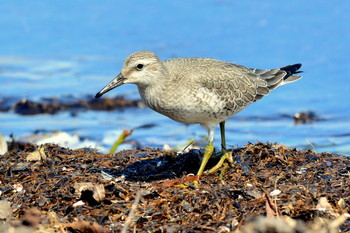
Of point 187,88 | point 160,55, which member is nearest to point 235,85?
point 187,88

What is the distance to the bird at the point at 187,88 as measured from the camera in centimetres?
750

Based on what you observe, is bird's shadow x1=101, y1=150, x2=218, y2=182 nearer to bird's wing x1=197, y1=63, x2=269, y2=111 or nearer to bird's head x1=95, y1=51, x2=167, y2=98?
bird's wing x1=197, y1=63, x2=269, y2=111

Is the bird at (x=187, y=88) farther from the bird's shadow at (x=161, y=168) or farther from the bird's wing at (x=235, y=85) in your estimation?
the bird's shadow at (x=161, y=168)

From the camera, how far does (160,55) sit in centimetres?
1400

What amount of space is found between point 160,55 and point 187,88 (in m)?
6.53

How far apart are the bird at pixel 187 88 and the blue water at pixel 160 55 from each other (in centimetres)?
310

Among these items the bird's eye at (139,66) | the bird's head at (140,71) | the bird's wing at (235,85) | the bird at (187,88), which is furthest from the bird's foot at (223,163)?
the bird's eye at (139,66)

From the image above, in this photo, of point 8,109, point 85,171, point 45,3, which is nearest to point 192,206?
point 85,171

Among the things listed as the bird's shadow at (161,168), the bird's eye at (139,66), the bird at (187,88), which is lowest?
the bird's shadow at (161,168)

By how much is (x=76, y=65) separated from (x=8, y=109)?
206 centimetres

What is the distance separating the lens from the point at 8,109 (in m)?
12.9

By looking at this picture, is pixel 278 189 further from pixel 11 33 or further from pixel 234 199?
pixel 11 33

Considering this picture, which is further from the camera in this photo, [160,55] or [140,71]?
[160,55]

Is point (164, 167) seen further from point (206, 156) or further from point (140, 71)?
point (140, 71)
